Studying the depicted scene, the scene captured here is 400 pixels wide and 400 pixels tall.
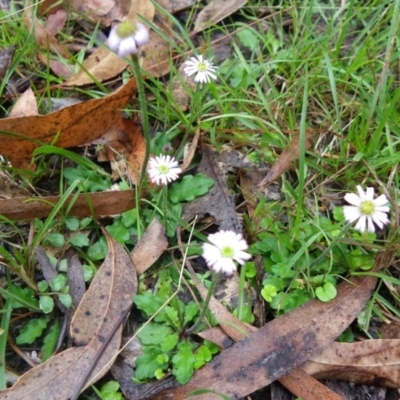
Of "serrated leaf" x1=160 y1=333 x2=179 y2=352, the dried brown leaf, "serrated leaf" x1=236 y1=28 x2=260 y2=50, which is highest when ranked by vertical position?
the dried brown leaf

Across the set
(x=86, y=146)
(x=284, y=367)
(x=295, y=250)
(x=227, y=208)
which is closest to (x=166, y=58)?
(x=86, y=146)

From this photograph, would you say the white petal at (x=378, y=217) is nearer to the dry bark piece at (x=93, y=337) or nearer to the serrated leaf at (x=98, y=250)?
the dry bark piece at (x=93, y=337)

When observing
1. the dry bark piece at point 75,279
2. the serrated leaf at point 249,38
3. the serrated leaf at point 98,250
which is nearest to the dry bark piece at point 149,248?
the serrated leaf at point 98,250

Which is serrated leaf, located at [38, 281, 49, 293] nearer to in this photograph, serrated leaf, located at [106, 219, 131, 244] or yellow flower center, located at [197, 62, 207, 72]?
serrated leaf, located at [106, 219, 131, 244]

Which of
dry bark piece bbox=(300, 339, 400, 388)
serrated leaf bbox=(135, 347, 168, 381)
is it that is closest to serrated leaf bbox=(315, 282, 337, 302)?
dry bark piece bbox=(300, 339, 400, 388)

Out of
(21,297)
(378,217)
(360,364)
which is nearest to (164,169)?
(21,297)

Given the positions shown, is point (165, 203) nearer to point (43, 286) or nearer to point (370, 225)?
point (43, 286)
